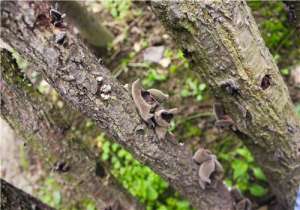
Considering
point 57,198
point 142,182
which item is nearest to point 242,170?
point 142,182

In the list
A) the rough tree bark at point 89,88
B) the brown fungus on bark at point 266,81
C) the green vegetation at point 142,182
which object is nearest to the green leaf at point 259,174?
the green vegetation at point 142,182

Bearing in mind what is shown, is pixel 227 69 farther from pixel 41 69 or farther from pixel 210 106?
pixel 210 106

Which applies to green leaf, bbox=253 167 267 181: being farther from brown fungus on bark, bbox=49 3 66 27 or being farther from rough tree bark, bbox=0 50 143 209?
brown fungus on bark, bbox=49 3 66 27

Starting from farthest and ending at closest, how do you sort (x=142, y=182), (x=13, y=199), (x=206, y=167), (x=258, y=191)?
(x=142, y=182) < (x=258, y=191) < (x=206, y=167) < (x=13, y=199)

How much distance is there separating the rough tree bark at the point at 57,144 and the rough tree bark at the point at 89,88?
1.21 feet

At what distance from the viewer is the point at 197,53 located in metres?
1.48

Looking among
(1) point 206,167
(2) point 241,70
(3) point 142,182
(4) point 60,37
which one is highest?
(4) point 60,37

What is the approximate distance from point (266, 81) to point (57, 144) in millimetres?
878

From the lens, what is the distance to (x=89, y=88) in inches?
50.4

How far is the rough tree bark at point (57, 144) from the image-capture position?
172 cm

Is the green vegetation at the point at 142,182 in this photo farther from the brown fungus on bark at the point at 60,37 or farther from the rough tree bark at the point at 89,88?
the brown fungus on bark at the point at 60,37

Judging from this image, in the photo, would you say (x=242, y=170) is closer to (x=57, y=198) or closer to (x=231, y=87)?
(x=231, y=87)

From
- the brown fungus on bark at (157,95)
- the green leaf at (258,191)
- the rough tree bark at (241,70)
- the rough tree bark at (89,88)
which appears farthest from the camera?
the green leaf at (258,191)

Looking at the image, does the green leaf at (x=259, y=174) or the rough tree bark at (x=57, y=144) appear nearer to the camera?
the rough tree bark at (x=57, y=144)
